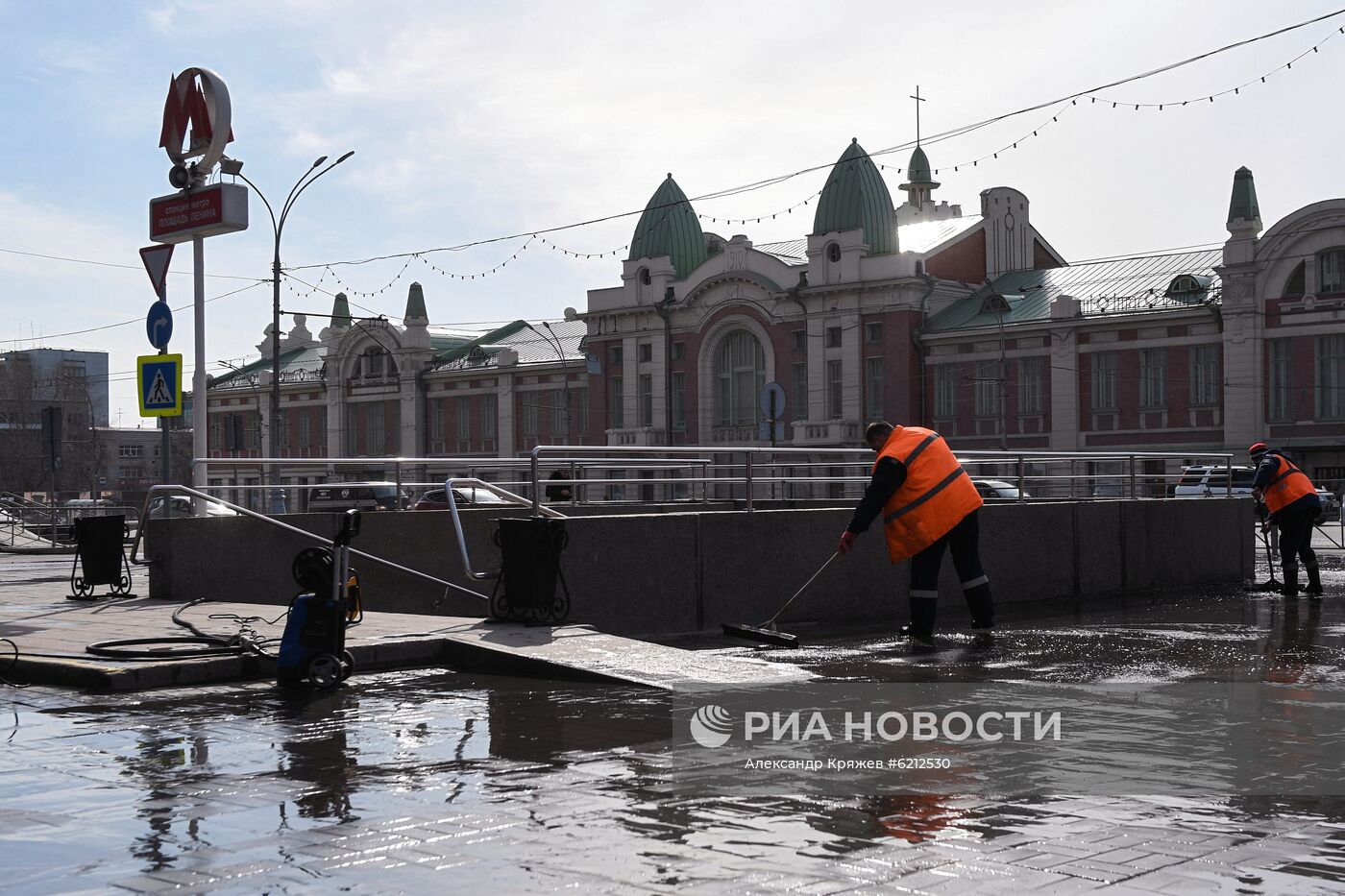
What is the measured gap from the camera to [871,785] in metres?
6.25

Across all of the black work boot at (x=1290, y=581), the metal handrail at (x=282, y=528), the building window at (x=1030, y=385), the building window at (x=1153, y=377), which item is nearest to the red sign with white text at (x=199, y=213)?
the metal handrail at (x=282, y=528)

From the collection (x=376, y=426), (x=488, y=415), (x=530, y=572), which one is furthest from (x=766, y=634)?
(x=376, y=426)

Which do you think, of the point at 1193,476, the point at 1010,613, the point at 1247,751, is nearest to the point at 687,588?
the point at 1010,613

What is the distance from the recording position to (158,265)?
17484mm

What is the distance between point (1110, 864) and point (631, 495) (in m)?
41.7

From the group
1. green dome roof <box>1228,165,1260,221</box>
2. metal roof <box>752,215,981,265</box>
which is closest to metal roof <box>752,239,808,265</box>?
metal roof <box>752,215,981,265</box>

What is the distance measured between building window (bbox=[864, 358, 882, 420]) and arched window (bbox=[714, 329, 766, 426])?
5555mm

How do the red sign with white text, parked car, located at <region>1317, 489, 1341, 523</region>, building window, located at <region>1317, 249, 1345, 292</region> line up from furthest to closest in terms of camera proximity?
building window, located at <region>1317, 249, 1345, 292</region>
parked car, located at <region>1317, 489, 1341, 523</region>
the red sign with white text

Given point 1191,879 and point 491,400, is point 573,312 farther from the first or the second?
point 1191,879

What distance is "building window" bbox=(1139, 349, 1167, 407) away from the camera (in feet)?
196

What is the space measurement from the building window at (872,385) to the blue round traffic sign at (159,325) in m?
50.8

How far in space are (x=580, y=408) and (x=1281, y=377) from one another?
1324 inches

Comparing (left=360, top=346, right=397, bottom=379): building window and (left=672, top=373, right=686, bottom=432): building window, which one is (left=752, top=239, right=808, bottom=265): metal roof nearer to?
(left=672, top=373, right=686, bottom=432): building window

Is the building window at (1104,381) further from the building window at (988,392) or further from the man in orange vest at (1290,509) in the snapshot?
the man in orange vest at (1290,509)
